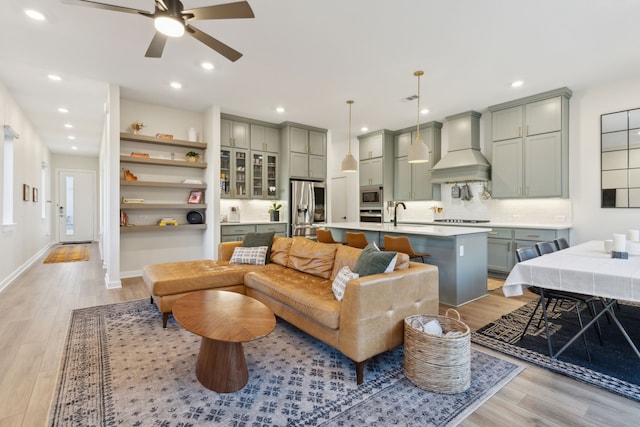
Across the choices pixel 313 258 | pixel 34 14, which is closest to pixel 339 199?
pixel 313 258

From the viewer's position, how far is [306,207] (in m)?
6.67

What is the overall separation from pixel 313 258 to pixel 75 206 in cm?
1003

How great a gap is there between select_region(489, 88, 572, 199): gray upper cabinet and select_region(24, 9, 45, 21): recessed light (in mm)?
6066

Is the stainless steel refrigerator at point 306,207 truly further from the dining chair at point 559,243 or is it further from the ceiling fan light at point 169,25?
the ceiling fan light at point 169,25

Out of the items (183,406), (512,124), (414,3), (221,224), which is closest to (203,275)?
(183,406)

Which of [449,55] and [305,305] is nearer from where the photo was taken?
[305,305]

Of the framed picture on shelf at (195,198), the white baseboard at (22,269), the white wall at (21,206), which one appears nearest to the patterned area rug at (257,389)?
the white baseboard at (22,269)

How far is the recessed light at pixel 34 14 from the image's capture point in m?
2.83

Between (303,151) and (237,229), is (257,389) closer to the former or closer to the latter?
(237,229)

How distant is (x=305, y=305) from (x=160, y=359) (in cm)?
118

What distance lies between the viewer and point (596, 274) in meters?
2.10

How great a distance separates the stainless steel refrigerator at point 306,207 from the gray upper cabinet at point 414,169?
174 centimetres

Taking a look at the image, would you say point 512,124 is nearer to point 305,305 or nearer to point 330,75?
point 330,75

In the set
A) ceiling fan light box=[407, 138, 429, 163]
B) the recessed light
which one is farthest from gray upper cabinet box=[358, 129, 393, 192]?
the recessed light
